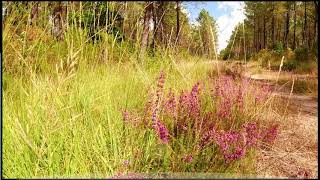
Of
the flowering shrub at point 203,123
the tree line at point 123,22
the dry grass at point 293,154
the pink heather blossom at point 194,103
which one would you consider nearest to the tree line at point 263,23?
the tree line at point 123,22

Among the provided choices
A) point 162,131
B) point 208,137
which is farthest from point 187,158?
point 208,137

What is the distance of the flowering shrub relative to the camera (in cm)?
163

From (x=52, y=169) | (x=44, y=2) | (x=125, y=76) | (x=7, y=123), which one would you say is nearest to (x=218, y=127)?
(x=125, y=76)

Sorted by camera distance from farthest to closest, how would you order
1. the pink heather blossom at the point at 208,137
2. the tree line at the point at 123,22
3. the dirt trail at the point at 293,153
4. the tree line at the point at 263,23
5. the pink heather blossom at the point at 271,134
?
the tree line at the point at 263,23 < the tree line at the point at 123,22 < the pink heather blossom at the point at 271,134 < the dirt trail at the point at 293,153 < the pink heather blossom at the point at 208,137

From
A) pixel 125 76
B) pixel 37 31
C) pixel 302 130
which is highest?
pixel 37 31

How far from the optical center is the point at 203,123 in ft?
6.62

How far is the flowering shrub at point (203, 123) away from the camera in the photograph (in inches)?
64.4

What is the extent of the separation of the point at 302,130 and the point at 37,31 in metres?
1.87

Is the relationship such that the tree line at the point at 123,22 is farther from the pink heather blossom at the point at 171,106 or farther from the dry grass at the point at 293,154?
the dry grass at the point at 293,154

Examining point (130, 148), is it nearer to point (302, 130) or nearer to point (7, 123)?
point (7, 123)

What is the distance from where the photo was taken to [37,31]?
8.70 ft

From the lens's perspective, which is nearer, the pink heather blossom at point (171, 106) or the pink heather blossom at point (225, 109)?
the pink heather blossom at point (171, 106)

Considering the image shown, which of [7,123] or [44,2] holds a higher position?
[44,2]

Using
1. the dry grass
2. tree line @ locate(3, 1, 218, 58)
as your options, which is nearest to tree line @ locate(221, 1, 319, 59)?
tree line @ locate(3, 1, 218, 58)
